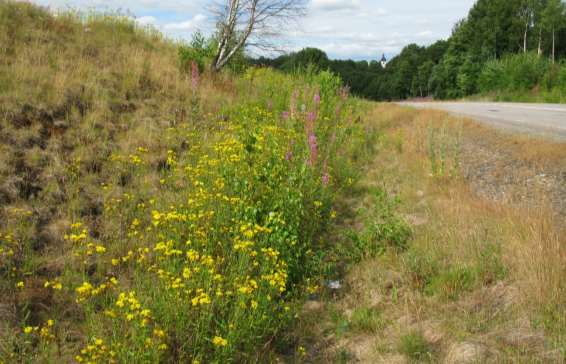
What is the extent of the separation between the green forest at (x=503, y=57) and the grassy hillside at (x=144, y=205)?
4.87m

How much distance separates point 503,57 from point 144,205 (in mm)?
45357

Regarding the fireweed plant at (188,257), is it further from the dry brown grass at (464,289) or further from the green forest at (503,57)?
the green forest at (503,57)

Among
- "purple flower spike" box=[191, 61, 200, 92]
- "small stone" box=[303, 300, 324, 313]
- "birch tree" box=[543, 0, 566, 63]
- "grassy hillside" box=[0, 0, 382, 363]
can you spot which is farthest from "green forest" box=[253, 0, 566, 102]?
"small stone" box=[303, 300, 324, 313]

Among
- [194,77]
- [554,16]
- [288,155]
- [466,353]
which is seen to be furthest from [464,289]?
[554,16]

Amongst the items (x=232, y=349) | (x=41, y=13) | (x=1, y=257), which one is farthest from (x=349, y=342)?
(x=41, y=13)

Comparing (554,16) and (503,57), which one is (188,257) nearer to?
(503,57)

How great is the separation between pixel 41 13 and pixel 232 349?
10.7 metres

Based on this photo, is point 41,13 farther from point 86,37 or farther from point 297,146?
point 297,146

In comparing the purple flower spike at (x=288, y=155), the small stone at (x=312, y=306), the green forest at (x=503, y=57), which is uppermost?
the green forest at (x=503, y=57)

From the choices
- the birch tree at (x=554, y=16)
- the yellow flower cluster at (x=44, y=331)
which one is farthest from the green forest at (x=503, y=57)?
the yellow flower cluster at (x=44, y=331)

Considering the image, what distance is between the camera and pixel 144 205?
4.96 metres

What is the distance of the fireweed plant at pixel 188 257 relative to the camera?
3301 mm

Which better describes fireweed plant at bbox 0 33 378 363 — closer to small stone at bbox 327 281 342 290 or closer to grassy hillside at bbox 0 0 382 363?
grassy hillside at bbox 0 0 382 363

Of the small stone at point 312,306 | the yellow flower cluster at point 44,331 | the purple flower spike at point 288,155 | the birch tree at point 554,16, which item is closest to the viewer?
the yellow flower cluster at point 44,331
